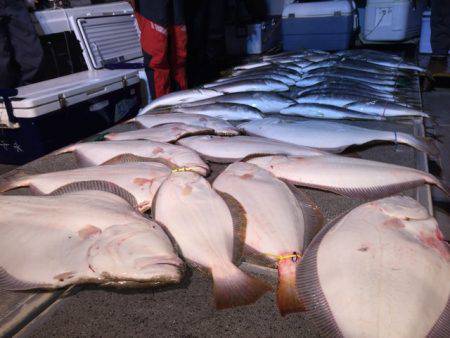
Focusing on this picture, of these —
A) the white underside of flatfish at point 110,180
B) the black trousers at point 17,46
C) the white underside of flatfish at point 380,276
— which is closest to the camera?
the white underside of flatfish at point 380,276

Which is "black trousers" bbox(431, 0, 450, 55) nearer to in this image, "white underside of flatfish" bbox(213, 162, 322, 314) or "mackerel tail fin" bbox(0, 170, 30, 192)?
"white underside of flatfish" bbox(213, 162, 322, 314)

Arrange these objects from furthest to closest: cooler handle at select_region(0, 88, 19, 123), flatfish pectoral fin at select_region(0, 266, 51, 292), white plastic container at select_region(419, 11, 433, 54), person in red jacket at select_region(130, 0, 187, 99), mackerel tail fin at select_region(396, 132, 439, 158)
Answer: white plastic container at select_region(419, 11, 433, 54) < person in red jacket at select_region(130, 0, 187, 99) < cooler handle at select_region(0, 88, 19, 123) < mackerel tail fin at select_region(396, 132, 439, 158) < flatfish pectoral fin at select_region(0, 266, 51, 292)

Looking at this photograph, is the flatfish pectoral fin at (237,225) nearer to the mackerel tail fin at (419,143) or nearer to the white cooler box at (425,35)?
the mackerel tail fin at (419,143)

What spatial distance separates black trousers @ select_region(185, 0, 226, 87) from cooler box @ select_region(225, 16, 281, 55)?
0.73 meters

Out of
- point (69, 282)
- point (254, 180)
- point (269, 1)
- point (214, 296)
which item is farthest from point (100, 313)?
point (269, 1)

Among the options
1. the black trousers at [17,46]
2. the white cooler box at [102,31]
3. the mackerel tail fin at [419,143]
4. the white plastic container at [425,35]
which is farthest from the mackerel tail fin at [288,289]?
the white plastic container at [425,35]

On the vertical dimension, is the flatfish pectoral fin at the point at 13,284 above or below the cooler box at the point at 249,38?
below

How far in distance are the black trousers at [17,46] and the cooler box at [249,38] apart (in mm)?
3607

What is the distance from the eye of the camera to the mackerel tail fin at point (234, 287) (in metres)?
1.16

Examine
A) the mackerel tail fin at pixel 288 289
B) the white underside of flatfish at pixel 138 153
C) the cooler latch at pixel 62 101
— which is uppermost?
the cooler latch at pixel 62 101

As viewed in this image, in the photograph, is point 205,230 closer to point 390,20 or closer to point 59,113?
point 59,113

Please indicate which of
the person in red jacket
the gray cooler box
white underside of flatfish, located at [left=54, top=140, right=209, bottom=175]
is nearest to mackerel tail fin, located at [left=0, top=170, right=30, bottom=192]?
white underside of flatfish, located at [left=54, top=140, right=209, bottom=175]

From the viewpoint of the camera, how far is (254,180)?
168 centimetres

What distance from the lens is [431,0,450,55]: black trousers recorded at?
18.7ft
